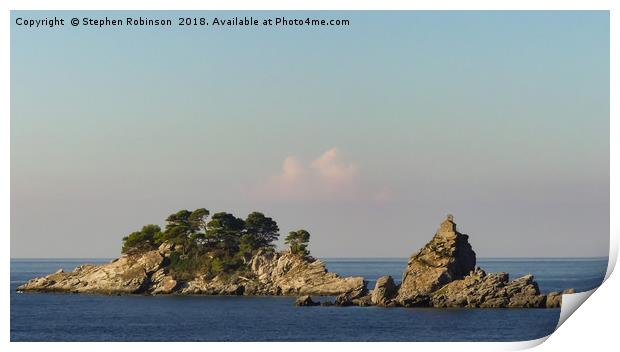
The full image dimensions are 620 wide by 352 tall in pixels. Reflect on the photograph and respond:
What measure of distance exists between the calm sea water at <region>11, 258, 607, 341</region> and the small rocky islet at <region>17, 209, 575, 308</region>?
775mm

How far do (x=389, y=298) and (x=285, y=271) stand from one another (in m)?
6.86

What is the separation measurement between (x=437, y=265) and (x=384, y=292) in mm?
2634

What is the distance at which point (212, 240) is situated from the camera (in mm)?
42312

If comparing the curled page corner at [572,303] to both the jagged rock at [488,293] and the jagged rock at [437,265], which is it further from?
the jagged rock at [488,293]

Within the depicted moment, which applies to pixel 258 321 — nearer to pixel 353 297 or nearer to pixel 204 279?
pixel 353 297

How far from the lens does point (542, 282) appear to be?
46.2 metres

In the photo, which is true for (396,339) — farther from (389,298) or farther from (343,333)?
(389,298)

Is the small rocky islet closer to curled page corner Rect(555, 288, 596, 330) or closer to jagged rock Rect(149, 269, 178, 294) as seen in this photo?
jagged rock Rect(149, 269, 178, 294)

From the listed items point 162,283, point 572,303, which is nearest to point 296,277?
point 162,283

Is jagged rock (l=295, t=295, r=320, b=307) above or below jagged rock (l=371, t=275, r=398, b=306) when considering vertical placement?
below

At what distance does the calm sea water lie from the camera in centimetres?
2975

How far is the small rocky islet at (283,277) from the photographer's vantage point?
34.8m

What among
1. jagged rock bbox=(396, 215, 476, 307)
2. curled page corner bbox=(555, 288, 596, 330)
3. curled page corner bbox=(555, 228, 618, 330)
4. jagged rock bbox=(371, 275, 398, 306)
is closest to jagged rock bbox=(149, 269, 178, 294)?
jagged rock bbox=(371, 275, 398, 306)
